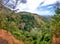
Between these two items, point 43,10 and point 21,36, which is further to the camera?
point 43,10

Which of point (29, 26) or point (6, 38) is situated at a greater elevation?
point (29, 26)

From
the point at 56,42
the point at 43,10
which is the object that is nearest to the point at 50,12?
the point at 43,10

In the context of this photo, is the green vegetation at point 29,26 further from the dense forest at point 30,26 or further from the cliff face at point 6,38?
the cliff face at point 6,38

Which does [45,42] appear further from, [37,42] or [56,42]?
[56,42]

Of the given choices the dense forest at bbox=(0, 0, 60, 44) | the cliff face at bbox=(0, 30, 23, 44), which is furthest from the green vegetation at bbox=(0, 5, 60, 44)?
the cliff face at bbox=(0, 30, 23, 44)

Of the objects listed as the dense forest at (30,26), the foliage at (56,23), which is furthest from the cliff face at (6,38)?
the foliage at (56,23)

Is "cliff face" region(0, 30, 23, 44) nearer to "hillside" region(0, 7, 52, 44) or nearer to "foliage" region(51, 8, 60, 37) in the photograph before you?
"hillside" region(0, 7, 52, 44)

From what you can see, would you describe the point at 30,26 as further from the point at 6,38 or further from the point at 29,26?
the point at 6,38

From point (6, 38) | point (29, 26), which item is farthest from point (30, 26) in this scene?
point (6, 38)
